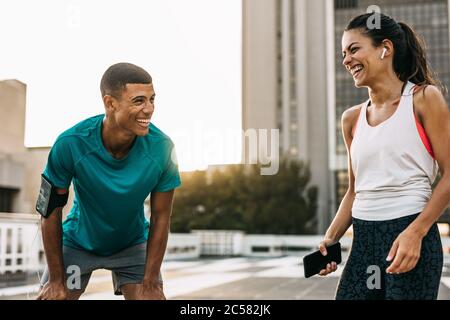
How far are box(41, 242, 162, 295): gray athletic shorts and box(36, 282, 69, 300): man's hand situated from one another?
16cm

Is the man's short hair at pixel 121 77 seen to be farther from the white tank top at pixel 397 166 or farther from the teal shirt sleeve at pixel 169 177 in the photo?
the white tank top at pixel 397 166

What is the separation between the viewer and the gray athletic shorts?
1.76m

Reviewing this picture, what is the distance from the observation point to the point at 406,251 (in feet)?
4.00

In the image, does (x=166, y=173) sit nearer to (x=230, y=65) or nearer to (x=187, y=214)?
(x=230, y=65)

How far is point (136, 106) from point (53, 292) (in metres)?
0.55

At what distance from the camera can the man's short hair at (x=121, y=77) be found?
152 cm

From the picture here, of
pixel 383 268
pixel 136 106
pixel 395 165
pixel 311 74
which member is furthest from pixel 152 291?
pixel 311 74

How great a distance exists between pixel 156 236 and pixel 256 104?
35.9 meters

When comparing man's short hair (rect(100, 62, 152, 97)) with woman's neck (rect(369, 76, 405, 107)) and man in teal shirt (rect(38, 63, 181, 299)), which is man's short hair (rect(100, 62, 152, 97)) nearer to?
man in teal shirt (rect(38, 63, 181, 299))

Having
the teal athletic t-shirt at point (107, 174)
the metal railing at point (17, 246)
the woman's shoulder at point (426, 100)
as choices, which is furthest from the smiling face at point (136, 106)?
the metal railing at point (17, 246)

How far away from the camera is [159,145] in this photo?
5.54ft

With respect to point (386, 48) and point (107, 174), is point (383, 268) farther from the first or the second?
point (107, 174)

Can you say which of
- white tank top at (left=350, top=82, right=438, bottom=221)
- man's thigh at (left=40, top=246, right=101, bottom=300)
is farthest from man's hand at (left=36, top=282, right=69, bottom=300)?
white tank top at (left=350, top=82, right=438, bottom=221)
